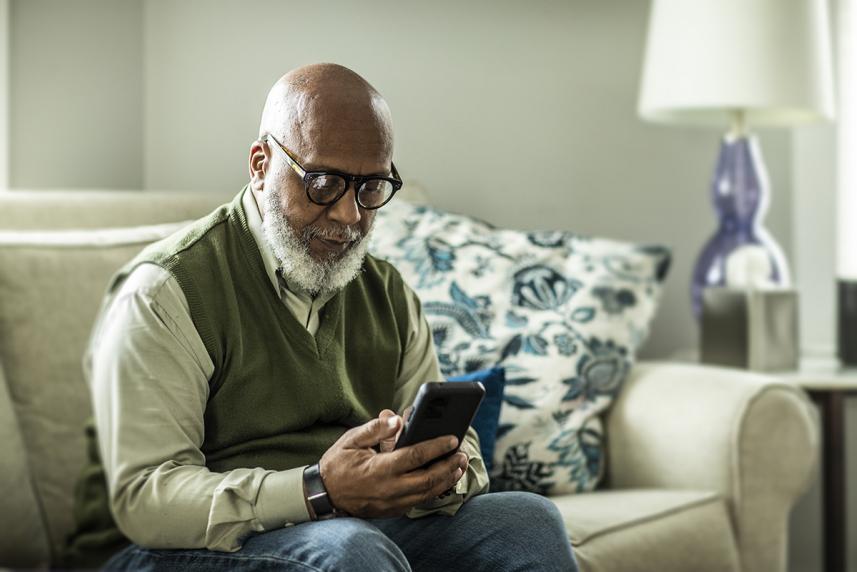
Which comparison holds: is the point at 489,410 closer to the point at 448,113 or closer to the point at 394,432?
the point at 394,432

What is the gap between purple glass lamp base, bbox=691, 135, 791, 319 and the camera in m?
2.11

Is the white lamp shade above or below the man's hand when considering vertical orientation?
above

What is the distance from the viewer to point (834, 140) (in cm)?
236

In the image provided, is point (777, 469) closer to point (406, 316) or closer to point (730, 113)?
point (406, 316)

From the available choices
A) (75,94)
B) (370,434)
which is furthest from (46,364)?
(370,434)

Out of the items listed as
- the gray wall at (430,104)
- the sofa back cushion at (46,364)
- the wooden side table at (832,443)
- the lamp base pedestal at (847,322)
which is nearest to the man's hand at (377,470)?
the gray wall at (430,104)

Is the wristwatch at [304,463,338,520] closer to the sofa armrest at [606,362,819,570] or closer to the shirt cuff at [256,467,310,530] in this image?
the shirt cuff at [256,467,310,530]

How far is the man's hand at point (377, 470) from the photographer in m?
1.00

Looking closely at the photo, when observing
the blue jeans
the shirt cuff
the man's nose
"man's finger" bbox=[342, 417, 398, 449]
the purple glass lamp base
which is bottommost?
the blue jeans

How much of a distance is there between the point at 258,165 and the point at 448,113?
0.83 m

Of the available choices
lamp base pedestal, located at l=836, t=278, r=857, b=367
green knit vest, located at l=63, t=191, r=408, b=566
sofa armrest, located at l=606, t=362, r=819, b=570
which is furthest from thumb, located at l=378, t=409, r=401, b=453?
lamp base pedestal, located at l=836, t=278, r=857, b=367

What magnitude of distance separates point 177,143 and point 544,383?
69 centimetres

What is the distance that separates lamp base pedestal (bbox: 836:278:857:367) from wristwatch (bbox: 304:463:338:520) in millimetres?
1475

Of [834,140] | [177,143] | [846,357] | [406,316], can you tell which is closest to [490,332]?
[406,316]
